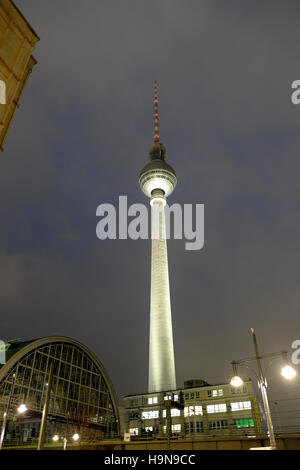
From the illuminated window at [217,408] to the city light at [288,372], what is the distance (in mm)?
53975

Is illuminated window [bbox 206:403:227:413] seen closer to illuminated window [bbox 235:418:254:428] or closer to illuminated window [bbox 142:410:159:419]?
illuminated window [bbox 235:418:254:428]

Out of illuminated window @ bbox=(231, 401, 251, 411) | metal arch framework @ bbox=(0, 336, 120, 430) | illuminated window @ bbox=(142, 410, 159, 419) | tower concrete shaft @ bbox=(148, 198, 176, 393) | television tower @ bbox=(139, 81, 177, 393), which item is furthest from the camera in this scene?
television tower @ bbox=(139, 81, 177, 393)

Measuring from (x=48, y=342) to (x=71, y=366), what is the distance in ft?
23.2

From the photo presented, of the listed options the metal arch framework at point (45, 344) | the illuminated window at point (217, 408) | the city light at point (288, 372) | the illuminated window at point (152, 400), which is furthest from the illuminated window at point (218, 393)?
the city light at point (288, 372)

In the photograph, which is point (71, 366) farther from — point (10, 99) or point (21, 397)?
point (10, 99)

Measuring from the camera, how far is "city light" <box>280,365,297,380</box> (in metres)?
15.9

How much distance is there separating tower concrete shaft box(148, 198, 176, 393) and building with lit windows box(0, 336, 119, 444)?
15477 mm

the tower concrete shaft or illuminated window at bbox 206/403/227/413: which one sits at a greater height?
the tower concrete shaft

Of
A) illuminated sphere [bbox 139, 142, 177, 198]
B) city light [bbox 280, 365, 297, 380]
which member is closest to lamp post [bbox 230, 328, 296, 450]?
city light [bbox 280, 365, 297, 380]

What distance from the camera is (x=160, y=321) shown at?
88312mm

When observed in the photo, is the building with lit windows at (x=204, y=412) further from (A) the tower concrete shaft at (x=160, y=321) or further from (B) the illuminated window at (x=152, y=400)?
(A) the tower concrete shaft at (x=160, y=321)
